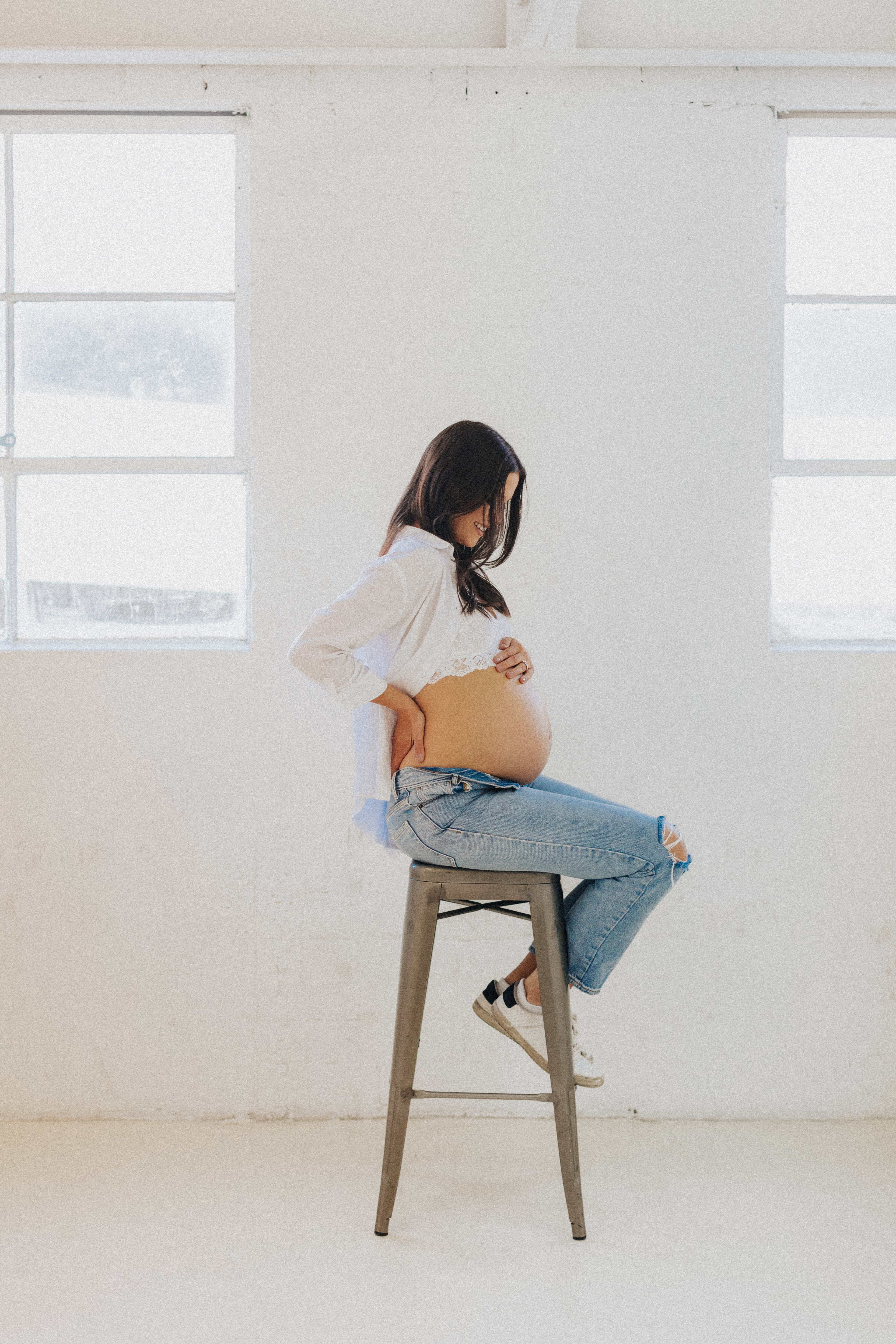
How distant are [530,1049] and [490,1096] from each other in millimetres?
121

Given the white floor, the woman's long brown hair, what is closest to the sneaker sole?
the white floor

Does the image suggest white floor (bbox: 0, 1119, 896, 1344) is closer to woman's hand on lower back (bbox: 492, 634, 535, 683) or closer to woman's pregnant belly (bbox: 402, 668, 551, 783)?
woman's pregnant belly (bbox: 402, 668, 551, 783)

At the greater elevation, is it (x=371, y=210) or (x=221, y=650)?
(x=371, y=210)

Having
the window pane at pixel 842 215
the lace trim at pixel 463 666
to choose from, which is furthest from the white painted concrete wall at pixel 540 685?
the lace trim at pixel 463 666

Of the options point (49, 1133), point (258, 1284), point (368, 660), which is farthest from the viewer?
point (49, 1133)

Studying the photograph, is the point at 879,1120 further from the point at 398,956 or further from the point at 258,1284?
the point at 258,1284

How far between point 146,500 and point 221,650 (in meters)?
0.48

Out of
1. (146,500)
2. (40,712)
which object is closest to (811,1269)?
(40,712)

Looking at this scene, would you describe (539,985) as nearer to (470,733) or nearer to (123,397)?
(470,733)

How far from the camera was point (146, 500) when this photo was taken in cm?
275

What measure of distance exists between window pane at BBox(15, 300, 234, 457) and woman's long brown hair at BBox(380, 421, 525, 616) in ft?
2.86

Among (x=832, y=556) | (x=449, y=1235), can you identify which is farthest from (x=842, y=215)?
(x=449, y=1235)

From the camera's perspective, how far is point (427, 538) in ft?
6.78

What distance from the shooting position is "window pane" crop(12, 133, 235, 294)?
2725 mm
